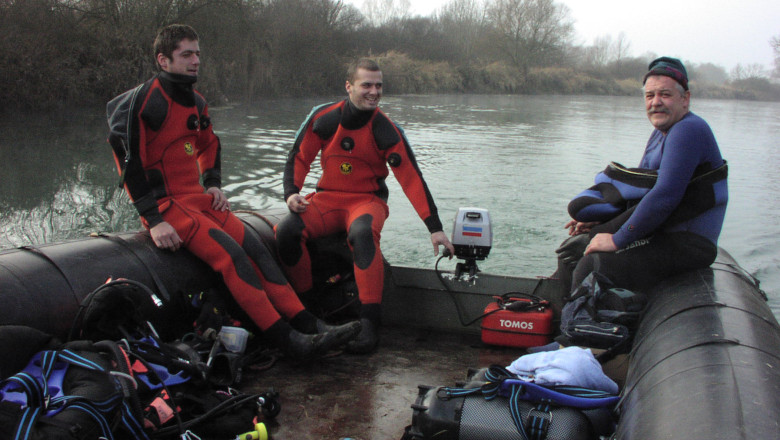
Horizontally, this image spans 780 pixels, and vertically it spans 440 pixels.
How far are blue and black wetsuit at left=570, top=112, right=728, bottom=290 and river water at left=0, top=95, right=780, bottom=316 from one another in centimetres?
321

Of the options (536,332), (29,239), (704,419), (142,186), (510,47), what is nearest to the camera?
(704,419)

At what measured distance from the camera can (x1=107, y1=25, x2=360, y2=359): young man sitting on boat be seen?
9.03 feet

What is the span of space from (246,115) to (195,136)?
46.1 feet

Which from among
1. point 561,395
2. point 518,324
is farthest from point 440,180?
point 561,395

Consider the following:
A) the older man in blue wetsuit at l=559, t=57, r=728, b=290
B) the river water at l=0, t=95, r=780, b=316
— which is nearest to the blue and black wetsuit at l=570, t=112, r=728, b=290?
the older man in blue wetsuit at l=559, t=57, r=728, b=290

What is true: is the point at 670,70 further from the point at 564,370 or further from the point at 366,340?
the point at 366,340

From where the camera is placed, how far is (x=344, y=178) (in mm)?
3422

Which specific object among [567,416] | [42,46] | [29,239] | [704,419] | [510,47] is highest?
[510,47]

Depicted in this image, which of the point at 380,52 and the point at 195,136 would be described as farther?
the point at 380,52

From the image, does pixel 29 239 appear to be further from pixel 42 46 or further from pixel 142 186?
pixel 42 46

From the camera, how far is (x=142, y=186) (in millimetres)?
2758

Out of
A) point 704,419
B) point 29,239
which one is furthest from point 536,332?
point 29,239

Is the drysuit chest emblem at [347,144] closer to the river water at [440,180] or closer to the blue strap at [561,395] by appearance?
the blue strap at [561,395]

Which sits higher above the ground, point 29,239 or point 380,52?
point 380,52
